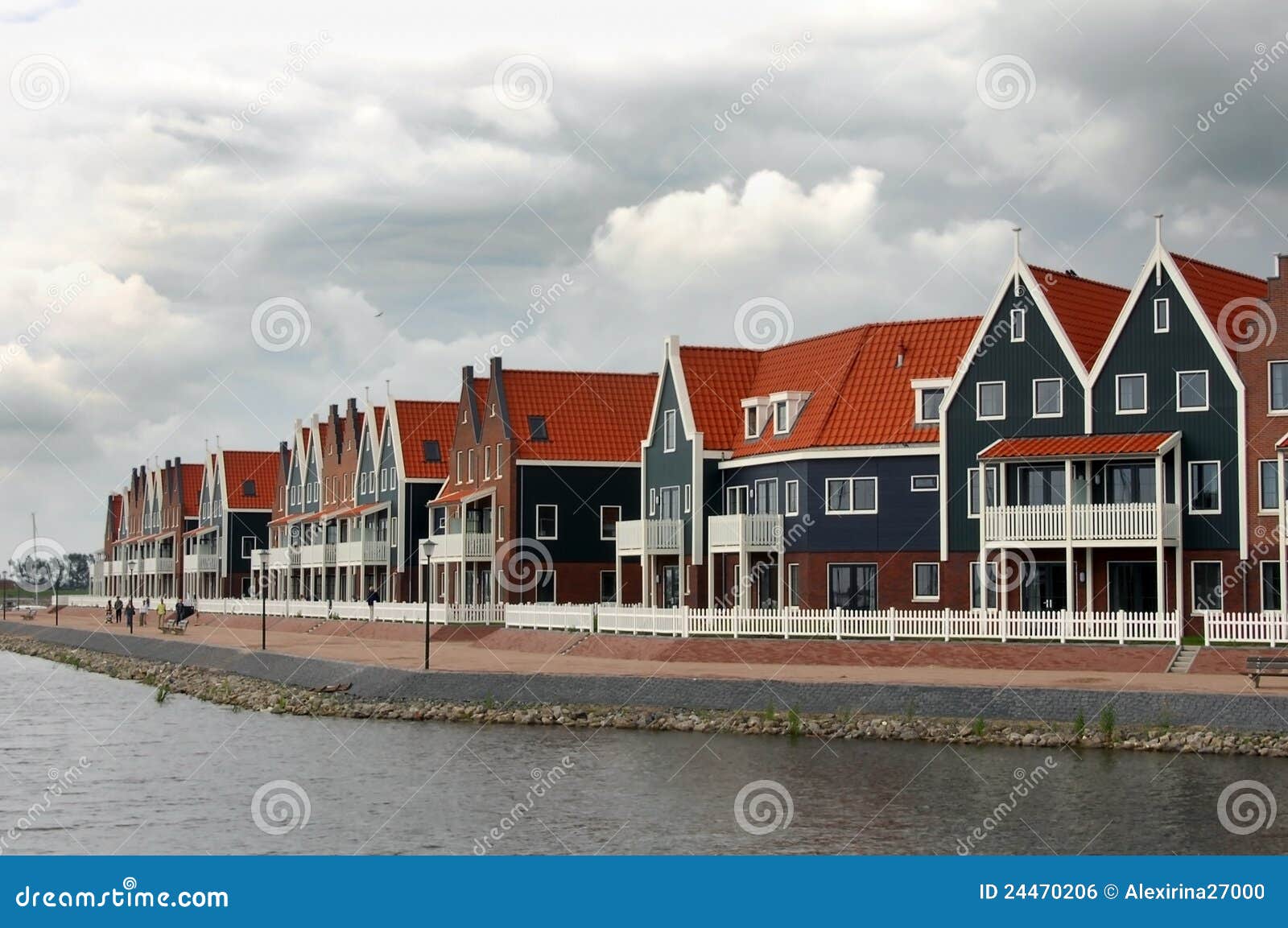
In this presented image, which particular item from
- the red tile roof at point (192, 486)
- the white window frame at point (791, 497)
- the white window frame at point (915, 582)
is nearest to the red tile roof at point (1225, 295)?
the white window frame at point (915, 582)

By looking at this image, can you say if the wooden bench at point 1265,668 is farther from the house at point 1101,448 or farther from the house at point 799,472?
the house at point 799,472

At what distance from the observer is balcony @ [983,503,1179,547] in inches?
1720

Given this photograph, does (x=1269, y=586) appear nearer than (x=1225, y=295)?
Yes

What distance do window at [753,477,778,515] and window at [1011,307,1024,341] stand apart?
32.3 feet

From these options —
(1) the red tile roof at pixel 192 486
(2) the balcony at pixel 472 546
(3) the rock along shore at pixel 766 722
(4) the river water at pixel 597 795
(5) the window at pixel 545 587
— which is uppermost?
(1) the red tile roof at pixel 192 486

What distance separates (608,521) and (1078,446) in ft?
82.3

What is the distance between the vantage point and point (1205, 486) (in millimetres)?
44531

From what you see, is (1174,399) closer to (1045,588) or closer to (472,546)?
(1045,588)

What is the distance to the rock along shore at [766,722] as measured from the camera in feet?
105

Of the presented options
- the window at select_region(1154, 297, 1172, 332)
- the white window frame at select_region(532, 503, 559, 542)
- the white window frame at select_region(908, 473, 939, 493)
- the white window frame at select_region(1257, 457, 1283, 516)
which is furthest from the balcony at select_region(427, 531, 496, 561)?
the white window frame at select_region(1257, 457, 1283, 516)

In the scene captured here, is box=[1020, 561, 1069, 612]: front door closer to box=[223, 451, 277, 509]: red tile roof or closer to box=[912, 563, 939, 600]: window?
box=[912, 563, 939, 600]: window

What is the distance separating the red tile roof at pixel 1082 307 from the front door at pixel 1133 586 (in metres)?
6.02

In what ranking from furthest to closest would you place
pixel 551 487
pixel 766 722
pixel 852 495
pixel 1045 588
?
pixel 551 487, pixel 852 495, pixel 1045 588, pixel 766 722

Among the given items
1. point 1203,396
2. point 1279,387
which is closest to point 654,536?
point 1203,396
